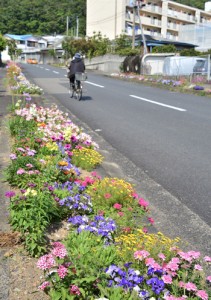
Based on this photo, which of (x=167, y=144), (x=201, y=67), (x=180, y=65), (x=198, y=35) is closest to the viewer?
(x=167, y=144)

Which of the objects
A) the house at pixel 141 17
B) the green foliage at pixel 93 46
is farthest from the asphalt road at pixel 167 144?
the house at pixel 141 17

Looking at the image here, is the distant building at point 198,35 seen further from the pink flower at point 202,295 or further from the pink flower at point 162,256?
the pink flower at point 202,295

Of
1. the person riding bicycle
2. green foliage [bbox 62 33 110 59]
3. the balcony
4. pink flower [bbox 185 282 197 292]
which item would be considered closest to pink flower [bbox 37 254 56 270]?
pink flower [bbox 185 282 197 292]

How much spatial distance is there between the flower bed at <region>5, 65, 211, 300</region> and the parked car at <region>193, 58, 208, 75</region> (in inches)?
765

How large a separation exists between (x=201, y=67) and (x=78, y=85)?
11217mm

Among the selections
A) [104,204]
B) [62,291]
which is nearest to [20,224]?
[62,291]

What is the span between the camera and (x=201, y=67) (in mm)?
22531

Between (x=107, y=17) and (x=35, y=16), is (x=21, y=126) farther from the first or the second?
(x=35, y=16)

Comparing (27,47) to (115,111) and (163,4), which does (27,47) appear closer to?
(163,4)

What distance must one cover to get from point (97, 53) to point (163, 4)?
1938 cm

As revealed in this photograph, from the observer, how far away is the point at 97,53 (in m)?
55.8

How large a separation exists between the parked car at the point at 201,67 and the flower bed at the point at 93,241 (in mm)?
19421

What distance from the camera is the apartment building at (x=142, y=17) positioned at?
59.6 metres

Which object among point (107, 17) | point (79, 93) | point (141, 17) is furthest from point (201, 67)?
point (141, 17)
